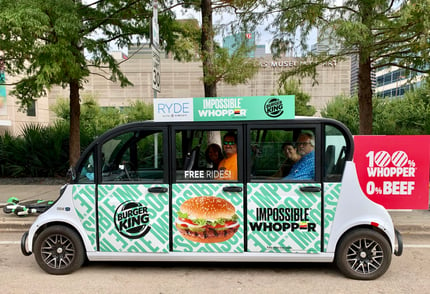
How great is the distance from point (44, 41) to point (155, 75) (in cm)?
309

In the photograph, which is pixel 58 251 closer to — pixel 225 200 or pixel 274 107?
pixel 225 200

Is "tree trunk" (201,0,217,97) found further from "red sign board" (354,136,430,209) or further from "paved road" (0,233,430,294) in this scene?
"paved road" (0,233,430,294)

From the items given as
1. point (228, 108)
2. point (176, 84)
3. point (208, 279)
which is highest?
point (176, 84)

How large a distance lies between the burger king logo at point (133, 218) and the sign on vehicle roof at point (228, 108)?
3.66 feet

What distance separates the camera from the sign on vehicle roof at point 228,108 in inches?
147

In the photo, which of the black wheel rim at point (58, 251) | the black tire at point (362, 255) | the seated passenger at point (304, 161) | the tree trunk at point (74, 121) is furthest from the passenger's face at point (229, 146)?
the tree trunk at point (74, 121)

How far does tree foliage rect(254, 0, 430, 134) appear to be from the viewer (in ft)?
18.9

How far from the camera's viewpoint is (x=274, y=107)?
12.3 feet

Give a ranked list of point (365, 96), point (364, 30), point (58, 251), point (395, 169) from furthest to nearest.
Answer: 1. point (365, 96)
2. point (364, 30)
3. point (395, 169)
4. point (58, 251)

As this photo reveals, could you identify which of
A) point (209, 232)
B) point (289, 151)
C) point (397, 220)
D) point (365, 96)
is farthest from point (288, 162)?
point (365, 96)

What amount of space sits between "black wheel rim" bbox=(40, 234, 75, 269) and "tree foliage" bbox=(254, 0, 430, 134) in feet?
18.6

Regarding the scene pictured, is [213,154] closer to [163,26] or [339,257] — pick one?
[339,257]

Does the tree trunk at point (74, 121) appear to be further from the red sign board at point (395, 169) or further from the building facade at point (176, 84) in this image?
the building facade at point (176, 84)

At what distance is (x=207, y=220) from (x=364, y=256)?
74.9 inches
